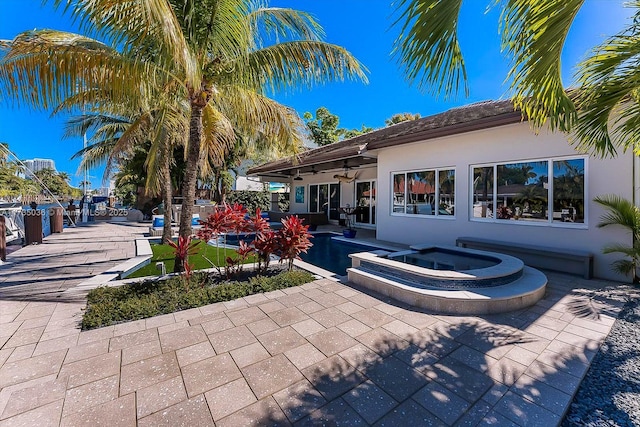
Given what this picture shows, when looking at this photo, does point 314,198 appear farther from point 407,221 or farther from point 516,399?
point 516,399

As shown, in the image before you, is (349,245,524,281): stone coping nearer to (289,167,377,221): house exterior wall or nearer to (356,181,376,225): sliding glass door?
(356,181,376,225): sliding glass door

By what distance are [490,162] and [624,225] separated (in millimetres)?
3460

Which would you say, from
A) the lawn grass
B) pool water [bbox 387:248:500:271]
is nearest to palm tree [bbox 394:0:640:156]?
pool water [bbox 387:248:500:271]

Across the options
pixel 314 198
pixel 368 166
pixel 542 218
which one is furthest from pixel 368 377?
pixel 314 198

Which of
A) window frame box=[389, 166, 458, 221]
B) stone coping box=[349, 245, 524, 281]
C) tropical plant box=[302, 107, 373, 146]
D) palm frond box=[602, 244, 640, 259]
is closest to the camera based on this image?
stone coping box=[349, 245, 524, 281]

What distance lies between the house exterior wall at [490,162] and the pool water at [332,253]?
5.63 ft

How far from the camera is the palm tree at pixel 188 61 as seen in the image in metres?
4.15

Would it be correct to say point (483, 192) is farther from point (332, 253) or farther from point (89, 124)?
point (89, 124)

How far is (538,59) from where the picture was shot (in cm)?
340

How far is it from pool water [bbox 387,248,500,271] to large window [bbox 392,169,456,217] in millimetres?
2571

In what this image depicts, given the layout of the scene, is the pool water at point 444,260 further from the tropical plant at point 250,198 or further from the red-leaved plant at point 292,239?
the tropical plant at point 250,198

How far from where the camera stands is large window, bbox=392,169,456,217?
1001 cm

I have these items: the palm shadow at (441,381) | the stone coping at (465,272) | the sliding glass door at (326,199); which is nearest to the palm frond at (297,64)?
the stone coping at (465,272)

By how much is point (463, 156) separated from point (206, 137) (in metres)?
8.46
